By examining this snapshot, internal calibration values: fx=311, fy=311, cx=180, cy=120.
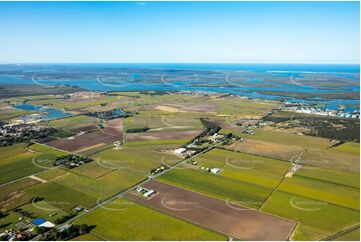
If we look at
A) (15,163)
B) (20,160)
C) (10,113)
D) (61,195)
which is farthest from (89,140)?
(10,113)

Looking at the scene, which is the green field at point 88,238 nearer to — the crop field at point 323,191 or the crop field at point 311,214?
the crop field at point 311,214

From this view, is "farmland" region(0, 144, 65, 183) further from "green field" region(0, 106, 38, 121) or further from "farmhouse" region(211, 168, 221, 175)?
"green field" region(0, 106, 38, 121)

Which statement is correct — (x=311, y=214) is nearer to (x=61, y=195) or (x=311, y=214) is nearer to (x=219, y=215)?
(x=219, y=215)

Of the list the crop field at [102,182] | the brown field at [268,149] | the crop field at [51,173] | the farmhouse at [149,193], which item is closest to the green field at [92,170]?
the crop field at [102,182]

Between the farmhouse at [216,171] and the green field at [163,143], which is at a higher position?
the green field at [163,143]

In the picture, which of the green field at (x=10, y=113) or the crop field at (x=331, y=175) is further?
the green field at (x=10, y=113)

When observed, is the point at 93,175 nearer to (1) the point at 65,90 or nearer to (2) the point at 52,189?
(2) the point at 52,189

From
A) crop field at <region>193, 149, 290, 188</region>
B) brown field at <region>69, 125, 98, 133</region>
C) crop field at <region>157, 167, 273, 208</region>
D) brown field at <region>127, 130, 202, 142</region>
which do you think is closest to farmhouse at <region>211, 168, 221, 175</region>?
crop field at <region>193, 149, 290, 188</region>
